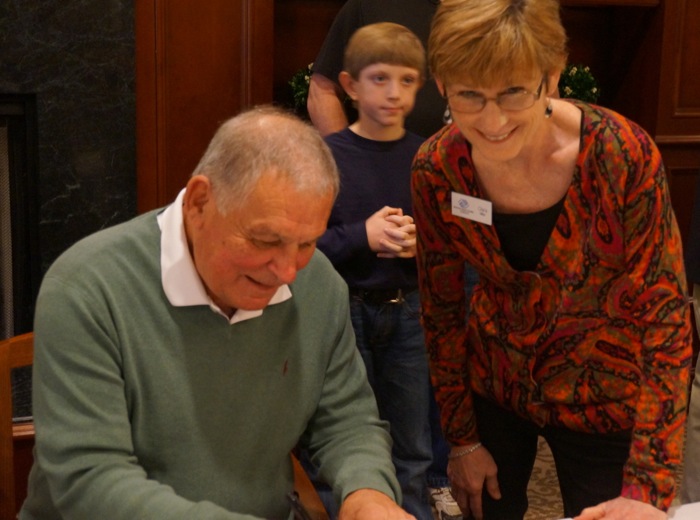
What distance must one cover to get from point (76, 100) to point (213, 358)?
228 centimetres

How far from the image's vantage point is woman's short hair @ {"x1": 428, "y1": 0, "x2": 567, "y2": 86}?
139 cm

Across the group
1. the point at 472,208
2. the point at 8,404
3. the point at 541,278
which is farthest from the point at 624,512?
the point at 8,404

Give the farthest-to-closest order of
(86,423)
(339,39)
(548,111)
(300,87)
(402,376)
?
(300,87) < (339,39) < (402,376) < (548,111) < (86,423)

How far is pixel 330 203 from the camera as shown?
1354 mm

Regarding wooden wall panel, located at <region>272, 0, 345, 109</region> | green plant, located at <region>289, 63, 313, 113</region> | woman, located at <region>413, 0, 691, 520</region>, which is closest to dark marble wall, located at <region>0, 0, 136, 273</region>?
green plant, located at <region>289, 63, 313, 113</region>

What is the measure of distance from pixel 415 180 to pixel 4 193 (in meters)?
2.25

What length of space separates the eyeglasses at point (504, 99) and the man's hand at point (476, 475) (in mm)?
657

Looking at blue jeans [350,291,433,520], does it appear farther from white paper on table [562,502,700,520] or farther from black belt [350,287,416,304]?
white paper on table [562,502,700,520]

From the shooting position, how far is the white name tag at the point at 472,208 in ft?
5.13

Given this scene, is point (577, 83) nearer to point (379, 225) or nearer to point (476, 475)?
point (379, 225)

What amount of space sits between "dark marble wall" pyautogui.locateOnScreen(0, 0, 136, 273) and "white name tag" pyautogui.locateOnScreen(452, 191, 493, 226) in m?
2.19

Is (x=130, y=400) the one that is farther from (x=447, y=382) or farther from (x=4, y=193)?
(x=4, y=193)

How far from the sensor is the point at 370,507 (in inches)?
54.5

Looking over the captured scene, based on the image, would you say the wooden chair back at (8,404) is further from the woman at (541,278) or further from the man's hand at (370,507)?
the woman at (541,278)
